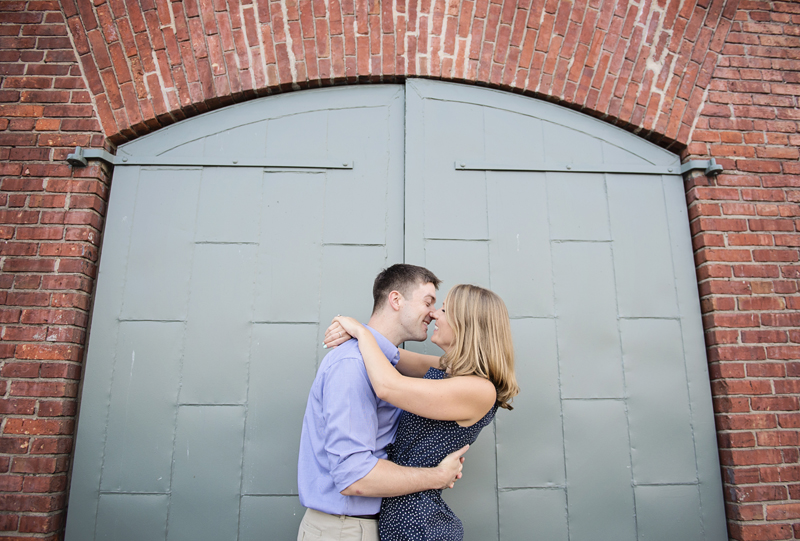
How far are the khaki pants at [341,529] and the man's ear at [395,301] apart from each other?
958mm

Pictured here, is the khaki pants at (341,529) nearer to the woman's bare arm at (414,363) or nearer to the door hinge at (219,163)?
the woman's bare arm at (414,363)

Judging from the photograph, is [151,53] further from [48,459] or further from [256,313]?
[48,459]

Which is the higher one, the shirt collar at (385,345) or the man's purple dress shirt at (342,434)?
the shirt collar at (385,345)

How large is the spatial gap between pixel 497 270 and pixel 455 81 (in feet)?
4.33

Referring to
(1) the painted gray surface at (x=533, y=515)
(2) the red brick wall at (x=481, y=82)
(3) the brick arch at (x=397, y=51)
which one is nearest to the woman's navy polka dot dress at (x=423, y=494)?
(1) the painted gray surface at (x=533, y=515)

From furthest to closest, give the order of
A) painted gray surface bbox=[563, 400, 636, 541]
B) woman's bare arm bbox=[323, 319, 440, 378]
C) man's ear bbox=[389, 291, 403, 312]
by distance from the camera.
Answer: painted gray surface bbox=[563, 400, 636, 541] → woman's bare arm bbox=[323, 319, 440, 378] → man's ear bbox=[389, 291, 403, 312]

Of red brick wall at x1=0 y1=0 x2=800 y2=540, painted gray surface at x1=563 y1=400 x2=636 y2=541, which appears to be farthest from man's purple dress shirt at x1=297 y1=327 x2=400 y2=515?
red brick wall at x1=0 y1=0 x2=800 y2=540

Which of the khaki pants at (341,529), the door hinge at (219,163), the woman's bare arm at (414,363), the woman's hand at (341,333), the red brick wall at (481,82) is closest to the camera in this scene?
the khaki pants at (341,529)

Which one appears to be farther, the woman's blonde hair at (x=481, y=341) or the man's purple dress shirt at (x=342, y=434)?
the woman's blonde hair at (x=481, y=341)

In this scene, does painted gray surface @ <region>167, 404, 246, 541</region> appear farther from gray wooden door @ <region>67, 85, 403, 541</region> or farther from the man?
the man

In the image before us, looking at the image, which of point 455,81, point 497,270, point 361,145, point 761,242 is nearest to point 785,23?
point 761,242

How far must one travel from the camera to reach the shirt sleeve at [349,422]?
1.91 metres

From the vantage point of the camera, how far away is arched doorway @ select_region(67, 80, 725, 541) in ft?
8.82

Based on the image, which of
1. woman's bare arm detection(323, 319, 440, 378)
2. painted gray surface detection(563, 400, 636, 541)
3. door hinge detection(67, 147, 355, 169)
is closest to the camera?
woman's bare arm detection(323, 319, 440, 378)
